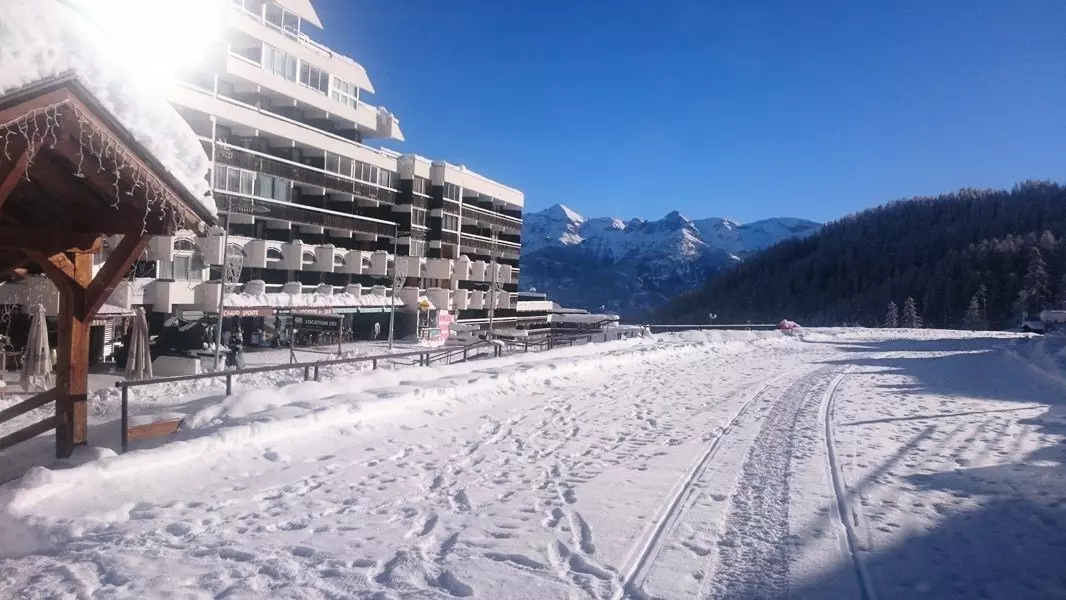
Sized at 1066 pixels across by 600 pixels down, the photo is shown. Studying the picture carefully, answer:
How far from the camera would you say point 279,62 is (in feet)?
123

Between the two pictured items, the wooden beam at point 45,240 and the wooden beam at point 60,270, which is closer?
the wooden beam at point 45,240

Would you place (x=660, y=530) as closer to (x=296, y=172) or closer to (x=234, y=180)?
(x=234, y=180)

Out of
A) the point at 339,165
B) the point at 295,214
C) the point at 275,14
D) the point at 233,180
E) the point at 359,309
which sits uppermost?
the point at 275,14

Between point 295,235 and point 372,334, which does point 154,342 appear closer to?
point 295,235

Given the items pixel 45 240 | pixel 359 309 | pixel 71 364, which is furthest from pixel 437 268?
pixel 45 240

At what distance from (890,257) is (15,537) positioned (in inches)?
7044

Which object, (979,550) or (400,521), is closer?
(979,550)

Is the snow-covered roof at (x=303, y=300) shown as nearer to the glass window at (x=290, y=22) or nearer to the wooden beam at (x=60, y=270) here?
the glass window at (x=290, y=22)

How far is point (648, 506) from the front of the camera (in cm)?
720

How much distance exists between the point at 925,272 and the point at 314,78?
13712cm

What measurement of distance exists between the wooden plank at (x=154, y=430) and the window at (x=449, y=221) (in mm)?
45225

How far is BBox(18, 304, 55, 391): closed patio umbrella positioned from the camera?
1945 cm

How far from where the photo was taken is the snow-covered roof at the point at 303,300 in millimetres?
32500

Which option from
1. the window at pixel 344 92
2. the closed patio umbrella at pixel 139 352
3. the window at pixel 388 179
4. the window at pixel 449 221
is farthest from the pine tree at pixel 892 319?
the closed patio umbrella at pixel 139 352
